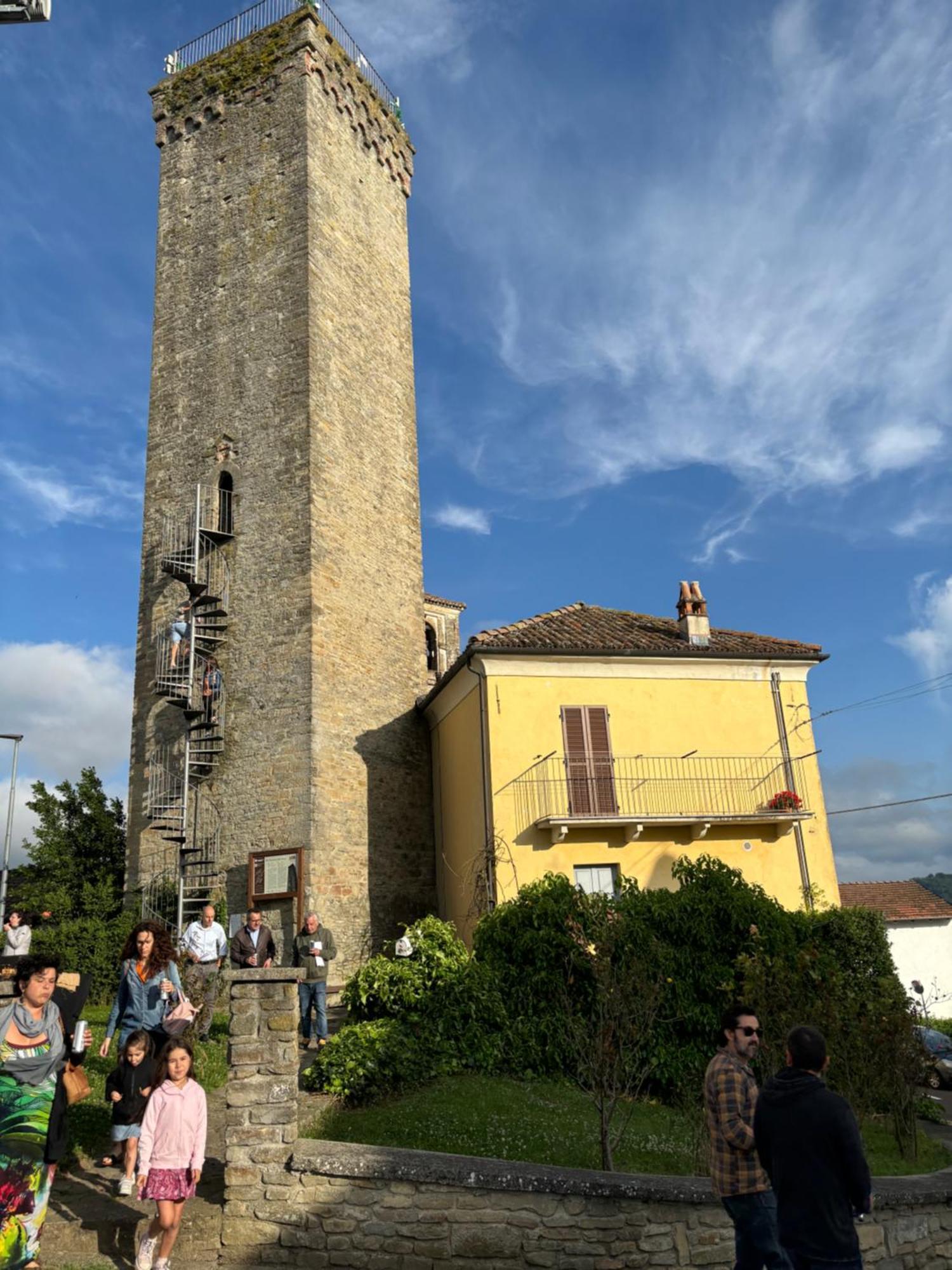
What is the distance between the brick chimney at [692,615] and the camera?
1784cm

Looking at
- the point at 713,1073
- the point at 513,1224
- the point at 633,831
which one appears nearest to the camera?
the point at 713,1073

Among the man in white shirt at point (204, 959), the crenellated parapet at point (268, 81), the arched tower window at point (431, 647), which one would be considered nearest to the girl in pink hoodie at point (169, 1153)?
the man in white shirt at point (204, 959)

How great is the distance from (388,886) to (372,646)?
464 centimetres

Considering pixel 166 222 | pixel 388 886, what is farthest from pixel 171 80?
pixel 388 886

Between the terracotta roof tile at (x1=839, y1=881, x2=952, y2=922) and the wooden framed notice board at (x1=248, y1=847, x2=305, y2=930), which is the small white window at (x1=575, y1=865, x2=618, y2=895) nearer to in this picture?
the wooden framed notice board at (x1=248, y1=847, x2=305, y2=930)

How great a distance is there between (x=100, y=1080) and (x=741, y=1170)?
723 cm

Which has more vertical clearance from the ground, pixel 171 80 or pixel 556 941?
pixel 171 80

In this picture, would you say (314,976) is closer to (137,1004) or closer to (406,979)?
(406,979)

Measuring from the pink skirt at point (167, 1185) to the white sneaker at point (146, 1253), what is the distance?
0.96 ft

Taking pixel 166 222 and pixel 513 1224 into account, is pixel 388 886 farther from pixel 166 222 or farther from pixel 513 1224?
pixel 166 222

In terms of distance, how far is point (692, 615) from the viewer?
18031 mm

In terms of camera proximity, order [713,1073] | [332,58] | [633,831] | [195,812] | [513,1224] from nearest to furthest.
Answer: [713,1073]
[513,1224]
[633,831]
[195,812]
[332,58]

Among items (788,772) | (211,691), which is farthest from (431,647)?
(788,772)

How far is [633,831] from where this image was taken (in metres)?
15.7
